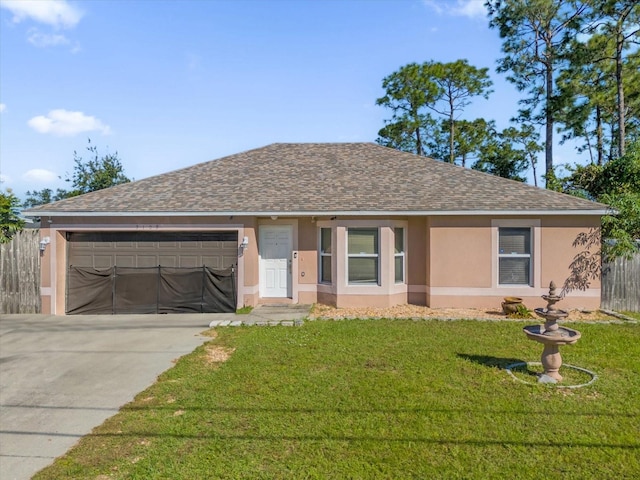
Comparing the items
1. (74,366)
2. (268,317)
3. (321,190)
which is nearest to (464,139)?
(321,190)

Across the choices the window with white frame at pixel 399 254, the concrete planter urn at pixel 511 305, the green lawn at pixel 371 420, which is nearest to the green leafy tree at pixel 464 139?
the window with white frame at pixel 399 254

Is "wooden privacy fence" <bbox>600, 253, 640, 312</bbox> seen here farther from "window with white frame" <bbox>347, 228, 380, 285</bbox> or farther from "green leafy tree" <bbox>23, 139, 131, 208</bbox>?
"green leafy tree" <bbox>23, 139, 131, 208</bbox>

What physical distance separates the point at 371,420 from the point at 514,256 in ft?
27.3

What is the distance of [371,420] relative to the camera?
14.6 ft

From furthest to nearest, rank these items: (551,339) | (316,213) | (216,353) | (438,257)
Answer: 1. (438,257)
2. (316,213)
3. (216,353)
4. (551,339)

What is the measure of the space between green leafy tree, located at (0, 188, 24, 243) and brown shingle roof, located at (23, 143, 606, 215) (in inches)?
145

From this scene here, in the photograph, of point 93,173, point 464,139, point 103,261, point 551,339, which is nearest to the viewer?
point 551,339

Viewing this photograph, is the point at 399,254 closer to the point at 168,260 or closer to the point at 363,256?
the point at 363,256

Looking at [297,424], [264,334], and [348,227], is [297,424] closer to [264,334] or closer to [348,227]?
[264,334]

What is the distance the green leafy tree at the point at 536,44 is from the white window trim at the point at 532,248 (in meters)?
11.6

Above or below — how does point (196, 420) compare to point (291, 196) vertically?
below

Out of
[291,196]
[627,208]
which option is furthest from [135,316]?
[627,208]

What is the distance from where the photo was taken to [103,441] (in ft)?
13.5

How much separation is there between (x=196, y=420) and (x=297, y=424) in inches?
47.9
